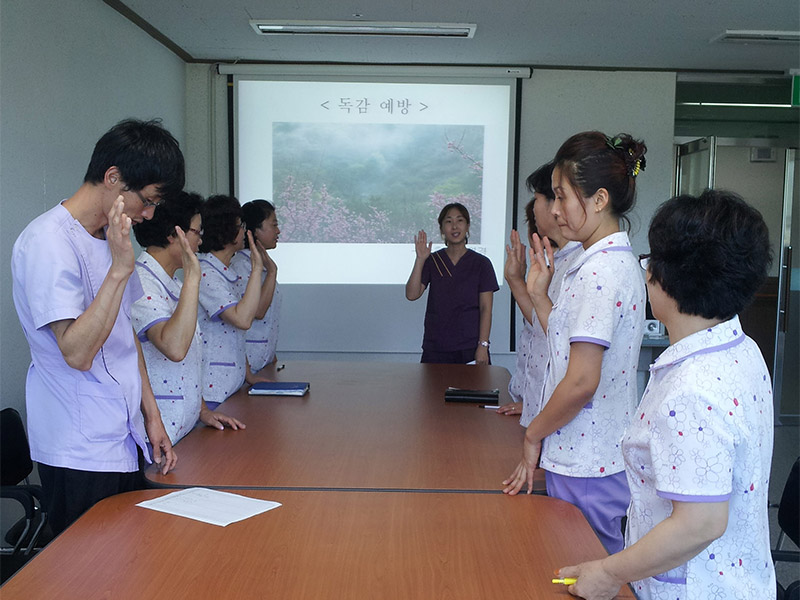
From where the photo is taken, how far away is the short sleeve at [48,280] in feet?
5.79

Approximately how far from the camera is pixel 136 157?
1872 mm

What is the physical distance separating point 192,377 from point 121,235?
2.52 ft

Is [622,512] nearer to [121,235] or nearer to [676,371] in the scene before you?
[676,371]

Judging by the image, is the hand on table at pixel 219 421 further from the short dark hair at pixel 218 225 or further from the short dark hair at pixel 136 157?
the short dark hair at pixel 136 157

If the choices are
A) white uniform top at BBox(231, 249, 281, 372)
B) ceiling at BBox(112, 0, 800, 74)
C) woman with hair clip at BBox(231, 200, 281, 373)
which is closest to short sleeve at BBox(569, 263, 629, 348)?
woman with hair clip at BBox(231, 200, 281, 373)

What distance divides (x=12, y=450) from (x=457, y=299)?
7.70 feet

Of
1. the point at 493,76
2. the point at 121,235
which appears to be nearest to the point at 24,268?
the point at 121,235

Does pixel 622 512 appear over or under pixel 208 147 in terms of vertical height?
under

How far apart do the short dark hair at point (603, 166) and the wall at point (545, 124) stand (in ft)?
13.2

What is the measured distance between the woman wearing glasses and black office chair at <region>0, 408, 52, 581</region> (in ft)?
1.64

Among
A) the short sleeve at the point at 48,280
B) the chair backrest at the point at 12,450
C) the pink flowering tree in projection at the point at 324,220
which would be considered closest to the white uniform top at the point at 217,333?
A: the chair backrest at the point at 12,450

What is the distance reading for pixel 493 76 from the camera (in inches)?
228

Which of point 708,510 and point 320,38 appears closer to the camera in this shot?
point 708,510

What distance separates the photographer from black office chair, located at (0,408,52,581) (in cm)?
241
